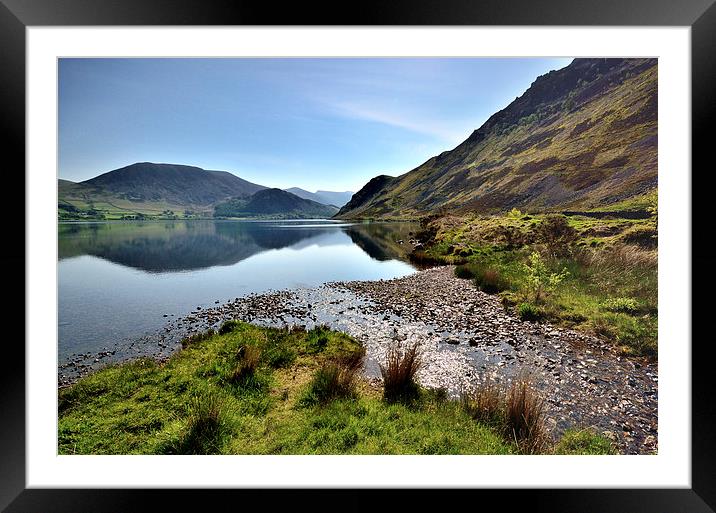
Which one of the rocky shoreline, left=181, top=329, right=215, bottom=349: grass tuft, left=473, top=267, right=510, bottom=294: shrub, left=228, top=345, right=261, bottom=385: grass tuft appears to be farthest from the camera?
left=473, top=267, right=510, bottom=294: shrub

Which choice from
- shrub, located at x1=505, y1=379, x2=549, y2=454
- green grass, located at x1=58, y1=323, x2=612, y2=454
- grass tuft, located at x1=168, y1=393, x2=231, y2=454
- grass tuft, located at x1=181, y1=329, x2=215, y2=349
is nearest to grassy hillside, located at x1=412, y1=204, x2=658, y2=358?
shrub, located at x1=505, y1=379, x2=549, y2=454

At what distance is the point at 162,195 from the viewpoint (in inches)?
Result: 2311

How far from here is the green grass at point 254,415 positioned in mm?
2045

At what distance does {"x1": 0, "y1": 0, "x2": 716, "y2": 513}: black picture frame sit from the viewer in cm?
142

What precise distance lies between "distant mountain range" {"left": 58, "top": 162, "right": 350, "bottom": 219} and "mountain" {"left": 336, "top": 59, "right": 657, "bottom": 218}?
27.2m

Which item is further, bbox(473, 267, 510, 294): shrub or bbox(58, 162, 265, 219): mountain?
bbox(58, 162, 265, 219): mountain

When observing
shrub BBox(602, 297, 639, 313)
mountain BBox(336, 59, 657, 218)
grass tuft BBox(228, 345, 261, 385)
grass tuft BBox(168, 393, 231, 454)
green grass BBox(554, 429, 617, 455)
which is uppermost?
mountain BBox(336, 59, 657, 218)

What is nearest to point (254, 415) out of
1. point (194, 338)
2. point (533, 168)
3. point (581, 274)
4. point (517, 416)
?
point (517, 416)

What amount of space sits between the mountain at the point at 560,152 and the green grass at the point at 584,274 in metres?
5.72

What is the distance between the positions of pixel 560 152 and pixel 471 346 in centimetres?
2601

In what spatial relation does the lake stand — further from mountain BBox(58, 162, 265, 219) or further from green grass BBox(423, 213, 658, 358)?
mountain BBox(58, 162, 265, 219)

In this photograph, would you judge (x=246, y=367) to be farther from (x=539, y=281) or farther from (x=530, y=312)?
(x=539, y=281)

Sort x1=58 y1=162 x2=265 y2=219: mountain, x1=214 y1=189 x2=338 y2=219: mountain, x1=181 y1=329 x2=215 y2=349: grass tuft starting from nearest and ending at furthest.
Answer: x1=181 y1=329 x2=215 y2=349: grass tuft < x1=58 y1=162 x2=265 y2=219: mountain < x1=214 y1=189 x2=338 y2=219: mountain
